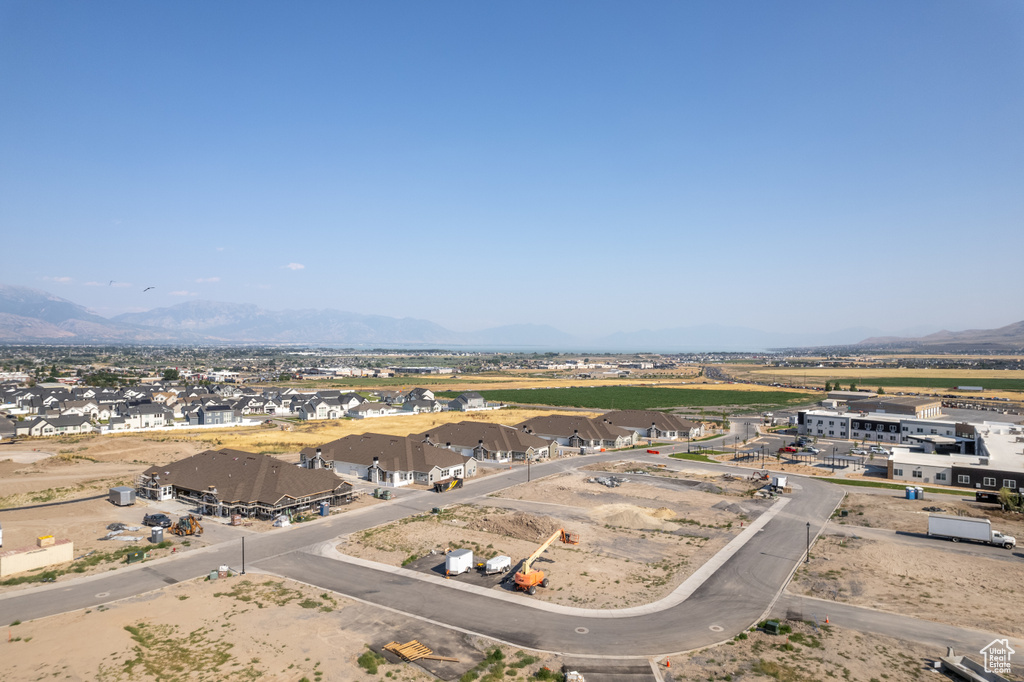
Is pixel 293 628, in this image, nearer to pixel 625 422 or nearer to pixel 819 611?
pixel 819 611

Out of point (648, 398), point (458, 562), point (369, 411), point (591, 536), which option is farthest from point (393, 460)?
point (648, 398)

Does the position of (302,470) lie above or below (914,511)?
above

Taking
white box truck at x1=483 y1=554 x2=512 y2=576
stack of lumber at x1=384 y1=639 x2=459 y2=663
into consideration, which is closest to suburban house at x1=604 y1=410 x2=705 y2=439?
white box truck at x1=483 y1=554 x2=512 y2=576

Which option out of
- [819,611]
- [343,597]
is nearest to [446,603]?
[343,597]

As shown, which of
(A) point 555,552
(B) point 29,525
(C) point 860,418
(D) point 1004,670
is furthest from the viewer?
(C) point 860,418

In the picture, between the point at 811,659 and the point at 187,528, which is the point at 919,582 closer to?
the point at 811,659

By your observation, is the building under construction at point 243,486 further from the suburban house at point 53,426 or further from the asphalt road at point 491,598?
the suburban house at point 53,426

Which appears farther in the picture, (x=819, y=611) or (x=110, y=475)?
(x=110, y=475)

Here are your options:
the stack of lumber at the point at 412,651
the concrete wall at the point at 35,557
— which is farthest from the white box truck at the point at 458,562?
the concrete wall at the point at 35,557
